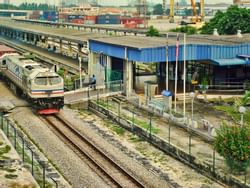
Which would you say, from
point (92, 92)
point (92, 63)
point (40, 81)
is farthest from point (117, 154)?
point (92, 63)

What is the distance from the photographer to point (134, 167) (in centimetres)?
1984

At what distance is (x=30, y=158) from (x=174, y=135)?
23.4 ft

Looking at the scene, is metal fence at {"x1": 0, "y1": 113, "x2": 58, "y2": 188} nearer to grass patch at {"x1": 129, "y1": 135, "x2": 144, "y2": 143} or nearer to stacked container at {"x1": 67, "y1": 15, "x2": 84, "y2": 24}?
grass patch at {"x1": 129, "y1": 135, "x2": 144, "y2": 143}

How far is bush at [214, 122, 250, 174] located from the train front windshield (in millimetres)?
13740

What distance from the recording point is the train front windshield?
94.9 feet

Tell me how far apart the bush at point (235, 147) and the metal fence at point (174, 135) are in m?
0.38

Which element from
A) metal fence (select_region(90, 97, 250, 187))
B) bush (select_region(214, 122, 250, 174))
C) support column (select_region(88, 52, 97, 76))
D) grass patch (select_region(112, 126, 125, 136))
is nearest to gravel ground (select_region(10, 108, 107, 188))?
grass patch (select_region(112, 126, 125, 136))

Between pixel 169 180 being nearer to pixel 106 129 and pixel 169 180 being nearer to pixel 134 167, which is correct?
pixel 134 167

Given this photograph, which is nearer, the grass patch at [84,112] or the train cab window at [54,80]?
the train cab window at [54,80]

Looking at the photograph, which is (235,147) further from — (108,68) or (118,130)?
(108,68)

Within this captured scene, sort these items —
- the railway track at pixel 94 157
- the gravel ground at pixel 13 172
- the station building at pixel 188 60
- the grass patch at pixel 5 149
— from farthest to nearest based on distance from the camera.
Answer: the station building at pixel 188 60 < the grass patch at pixel 5 149 < the railway track at pixel 94 157 < the gravel ground at pixel 13 172

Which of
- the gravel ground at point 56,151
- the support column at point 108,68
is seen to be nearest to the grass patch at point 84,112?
the gravel ground at point 56,151

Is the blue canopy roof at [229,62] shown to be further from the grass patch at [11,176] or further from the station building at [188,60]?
the grass patch at [11,176]

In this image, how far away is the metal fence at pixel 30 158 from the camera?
17.9m
